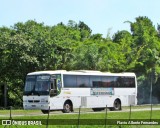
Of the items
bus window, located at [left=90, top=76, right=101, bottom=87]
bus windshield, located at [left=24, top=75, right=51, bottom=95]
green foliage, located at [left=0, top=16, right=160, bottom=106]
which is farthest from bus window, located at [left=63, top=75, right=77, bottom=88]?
green foliage, located at [left=0, top=16, right=160, bottom=106]

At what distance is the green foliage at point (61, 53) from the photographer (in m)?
45.6

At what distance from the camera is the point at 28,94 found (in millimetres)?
33500

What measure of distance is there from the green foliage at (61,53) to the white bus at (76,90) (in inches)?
355

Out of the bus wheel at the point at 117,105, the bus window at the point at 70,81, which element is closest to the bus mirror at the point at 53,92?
the bus window at the point at 70,81

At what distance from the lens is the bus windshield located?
32938 mm

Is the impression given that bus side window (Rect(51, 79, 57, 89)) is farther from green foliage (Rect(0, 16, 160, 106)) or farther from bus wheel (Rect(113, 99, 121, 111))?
green foliage (Rect(0, 16, 160, 106))

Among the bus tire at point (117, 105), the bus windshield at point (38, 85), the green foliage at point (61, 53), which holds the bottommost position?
the bus tire at point (117, 105)

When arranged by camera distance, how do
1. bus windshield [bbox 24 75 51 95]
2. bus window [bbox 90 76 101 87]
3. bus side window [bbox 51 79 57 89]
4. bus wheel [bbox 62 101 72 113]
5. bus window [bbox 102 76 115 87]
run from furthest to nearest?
1. bus window [bbox 102 76 115 87]
2. bus window [bbox 90 76 101 87]
3. bus wheel [bbox 62 101 72 113]
4. bus side window [bbox 51 79 57 89]
5. bus windshield [bbox 24 75 51 95]

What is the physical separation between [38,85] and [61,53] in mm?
13918

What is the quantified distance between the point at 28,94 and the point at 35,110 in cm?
197

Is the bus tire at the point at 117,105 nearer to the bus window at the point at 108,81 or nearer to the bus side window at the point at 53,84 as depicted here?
the bus window at the point at 108,81

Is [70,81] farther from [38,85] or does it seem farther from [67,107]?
[38,85]

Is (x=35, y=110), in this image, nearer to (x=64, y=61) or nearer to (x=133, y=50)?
(x=64, y=61)

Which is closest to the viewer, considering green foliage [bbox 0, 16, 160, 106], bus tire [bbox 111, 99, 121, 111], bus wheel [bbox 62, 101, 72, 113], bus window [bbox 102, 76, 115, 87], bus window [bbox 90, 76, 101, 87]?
bus wheel [bbox 62, 101, 72, 113]
